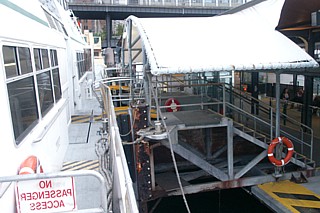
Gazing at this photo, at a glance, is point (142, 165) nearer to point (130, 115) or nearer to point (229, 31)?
point (130, 115)

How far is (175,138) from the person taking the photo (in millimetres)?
7562

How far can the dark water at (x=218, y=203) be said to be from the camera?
30.8 ft

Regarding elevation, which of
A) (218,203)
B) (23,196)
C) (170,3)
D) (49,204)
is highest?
(170,3)

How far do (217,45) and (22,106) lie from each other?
5202 mm

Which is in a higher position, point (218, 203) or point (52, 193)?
point (52, 193)

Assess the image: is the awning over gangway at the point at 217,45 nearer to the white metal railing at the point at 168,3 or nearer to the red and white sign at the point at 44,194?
the red and white sign at the point at 44,194

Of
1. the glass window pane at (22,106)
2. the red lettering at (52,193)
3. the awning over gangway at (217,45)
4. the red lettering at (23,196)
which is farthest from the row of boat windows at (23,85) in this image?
the awning over gangway at (217,45)

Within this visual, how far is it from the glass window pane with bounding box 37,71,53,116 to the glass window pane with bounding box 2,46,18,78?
4.09ft

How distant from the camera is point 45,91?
4.99 m

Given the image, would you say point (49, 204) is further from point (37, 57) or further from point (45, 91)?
point (45, 91)

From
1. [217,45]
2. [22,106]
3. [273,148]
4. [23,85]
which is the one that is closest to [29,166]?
[22,106]

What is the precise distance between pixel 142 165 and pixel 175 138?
100 cm

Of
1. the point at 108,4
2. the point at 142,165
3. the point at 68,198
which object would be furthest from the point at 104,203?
the point at 108,4

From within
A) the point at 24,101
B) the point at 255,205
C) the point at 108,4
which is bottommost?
the point at 255,205
